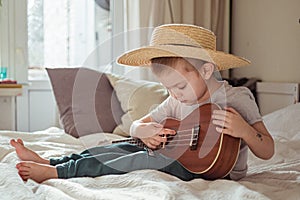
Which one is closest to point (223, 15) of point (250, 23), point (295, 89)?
point (250, 23)

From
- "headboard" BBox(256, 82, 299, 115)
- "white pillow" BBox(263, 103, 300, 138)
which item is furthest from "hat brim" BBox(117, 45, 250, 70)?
"headboard" BBox(256, 82, 299, 115)

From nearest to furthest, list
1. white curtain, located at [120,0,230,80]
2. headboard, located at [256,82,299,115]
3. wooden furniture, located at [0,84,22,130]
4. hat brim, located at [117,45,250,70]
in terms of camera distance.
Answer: hat brim, located at [117,45,250,70]
headboard, located at [256,82,299,115]
wooden furniture, located at [0,84,22,130]
white curtain, located at [120,0,230,80]

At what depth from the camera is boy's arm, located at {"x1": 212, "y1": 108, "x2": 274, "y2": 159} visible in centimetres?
109

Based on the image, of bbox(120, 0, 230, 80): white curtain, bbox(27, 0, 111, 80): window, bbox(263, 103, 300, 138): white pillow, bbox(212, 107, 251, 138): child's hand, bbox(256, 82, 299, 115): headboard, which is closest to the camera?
bbox(212, 107, 251, 138): child's hand

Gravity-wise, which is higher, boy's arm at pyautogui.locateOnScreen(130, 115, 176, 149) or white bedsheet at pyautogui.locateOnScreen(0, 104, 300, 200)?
boy's arm at pyautogui.locateOnScreen(130, 115, 176, 149)

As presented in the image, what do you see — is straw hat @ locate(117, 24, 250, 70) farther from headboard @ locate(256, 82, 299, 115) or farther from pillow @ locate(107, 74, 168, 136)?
headboard @ locate(256, 82, 299, 115)

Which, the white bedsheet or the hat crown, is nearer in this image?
the white bedsheet

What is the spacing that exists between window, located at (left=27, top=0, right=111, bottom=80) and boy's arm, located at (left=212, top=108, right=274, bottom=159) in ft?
5.57

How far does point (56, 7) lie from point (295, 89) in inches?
58.6

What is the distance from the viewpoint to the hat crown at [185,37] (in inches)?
48.2

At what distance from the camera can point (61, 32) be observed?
2.66 metres

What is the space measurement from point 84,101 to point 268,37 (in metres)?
1.07

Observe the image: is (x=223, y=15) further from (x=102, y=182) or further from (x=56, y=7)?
(x=102, y=182)

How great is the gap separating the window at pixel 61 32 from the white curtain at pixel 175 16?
27cm
